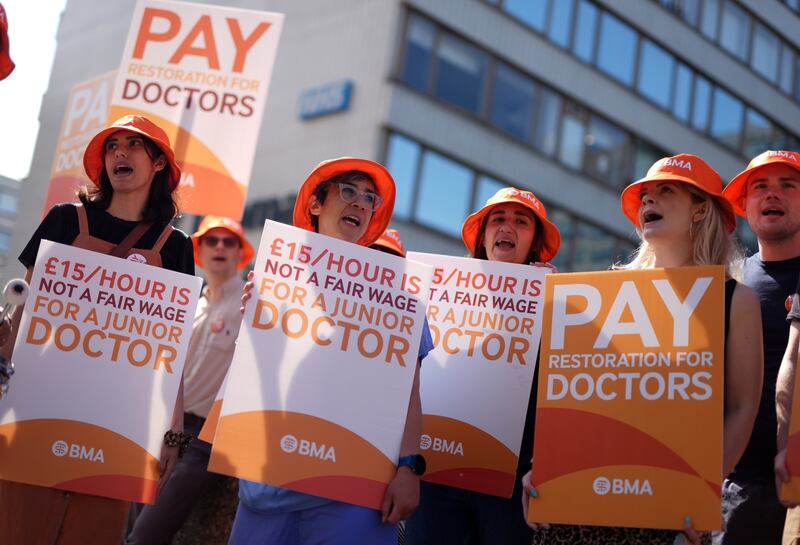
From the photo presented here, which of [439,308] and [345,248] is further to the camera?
[439,308]

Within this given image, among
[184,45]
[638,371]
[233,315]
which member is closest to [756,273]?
[638,371]

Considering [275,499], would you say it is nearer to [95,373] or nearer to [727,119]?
[95,373]

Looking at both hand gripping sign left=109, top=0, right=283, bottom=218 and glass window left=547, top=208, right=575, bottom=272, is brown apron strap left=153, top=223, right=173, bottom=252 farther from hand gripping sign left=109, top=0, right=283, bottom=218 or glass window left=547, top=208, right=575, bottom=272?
glass window left=547, top=208, right=575, bottom=272

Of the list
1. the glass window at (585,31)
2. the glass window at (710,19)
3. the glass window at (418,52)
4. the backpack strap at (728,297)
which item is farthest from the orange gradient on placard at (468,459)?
the glass window at (710,19)

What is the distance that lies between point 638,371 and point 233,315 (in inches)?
129

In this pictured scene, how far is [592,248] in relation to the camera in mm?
22750

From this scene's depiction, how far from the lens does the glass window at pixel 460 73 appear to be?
780 inches

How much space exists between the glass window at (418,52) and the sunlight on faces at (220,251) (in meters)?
13.3

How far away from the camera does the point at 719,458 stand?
2.83 metres

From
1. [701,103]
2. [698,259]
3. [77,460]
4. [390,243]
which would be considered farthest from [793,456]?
[701,103]

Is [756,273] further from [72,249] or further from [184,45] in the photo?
[184,45]

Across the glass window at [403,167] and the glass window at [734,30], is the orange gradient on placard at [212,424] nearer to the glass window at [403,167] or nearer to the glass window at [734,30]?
the glass window at [403,167]

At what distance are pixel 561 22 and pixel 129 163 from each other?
19555mm

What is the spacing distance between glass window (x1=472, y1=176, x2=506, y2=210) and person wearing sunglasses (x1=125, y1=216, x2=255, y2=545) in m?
13.8
